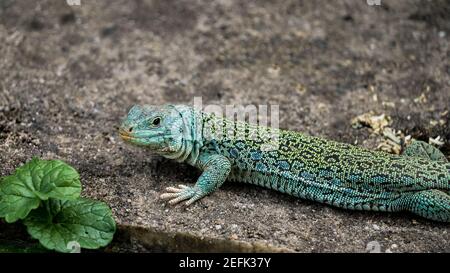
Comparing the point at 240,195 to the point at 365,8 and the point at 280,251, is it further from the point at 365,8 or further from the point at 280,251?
the point at 365,8

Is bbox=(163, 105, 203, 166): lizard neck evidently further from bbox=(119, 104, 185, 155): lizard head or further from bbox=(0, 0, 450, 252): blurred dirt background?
bbox=(0, 0, 450, 252): blurred dirt background

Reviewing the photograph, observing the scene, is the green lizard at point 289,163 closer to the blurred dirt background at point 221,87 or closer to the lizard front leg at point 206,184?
the lizard front leg at point 206,184

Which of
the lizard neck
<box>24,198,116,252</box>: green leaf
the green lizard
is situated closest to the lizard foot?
the green lizard

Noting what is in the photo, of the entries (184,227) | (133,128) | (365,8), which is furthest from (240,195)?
(365,8)

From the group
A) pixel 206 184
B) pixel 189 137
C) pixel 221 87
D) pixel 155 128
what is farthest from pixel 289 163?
pixel 221 87

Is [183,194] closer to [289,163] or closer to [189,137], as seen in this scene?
[189,137]
